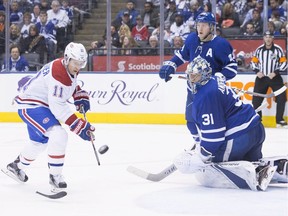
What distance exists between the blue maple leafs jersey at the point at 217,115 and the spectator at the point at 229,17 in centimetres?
541

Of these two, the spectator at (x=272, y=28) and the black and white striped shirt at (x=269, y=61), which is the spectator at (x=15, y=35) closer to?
the black and white striped shirt at (x=269, y=61)

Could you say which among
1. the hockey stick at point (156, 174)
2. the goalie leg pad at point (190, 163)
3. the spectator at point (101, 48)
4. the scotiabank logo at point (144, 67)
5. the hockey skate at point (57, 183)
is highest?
the spectator at point (101, 48)

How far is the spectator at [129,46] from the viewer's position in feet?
33.3

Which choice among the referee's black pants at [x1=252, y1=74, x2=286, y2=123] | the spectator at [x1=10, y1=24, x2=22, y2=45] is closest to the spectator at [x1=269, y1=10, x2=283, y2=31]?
the referee's black pants at [x1=252, y1=74, x2=286, y2=123]

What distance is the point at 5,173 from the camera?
5.07 meters

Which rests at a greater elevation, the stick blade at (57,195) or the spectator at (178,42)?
the spectator at (178,42)

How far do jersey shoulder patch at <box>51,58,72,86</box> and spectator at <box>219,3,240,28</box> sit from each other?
5670mm

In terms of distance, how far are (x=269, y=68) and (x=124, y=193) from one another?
5.10 metres

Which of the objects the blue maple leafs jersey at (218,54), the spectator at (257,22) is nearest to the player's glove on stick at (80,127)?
the blue maple leafs jersey at (218,54)

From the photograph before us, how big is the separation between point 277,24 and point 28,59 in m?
3.43

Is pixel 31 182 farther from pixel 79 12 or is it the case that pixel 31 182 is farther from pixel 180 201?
pixel 79 12

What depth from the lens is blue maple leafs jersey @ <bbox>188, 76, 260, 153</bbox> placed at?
4.50m

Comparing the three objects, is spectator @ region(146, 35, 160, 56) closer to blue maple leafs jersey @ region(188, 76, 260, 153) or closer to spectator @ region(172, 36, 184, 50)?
spectator @ region(172, 36, 184, 50)

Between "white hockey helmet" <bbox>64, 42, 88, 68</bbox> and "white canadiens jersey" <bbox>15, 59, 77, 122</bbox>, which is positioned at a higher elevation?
"white hockey helmet" <bbox>64, 42, 88, 68</bbox>
